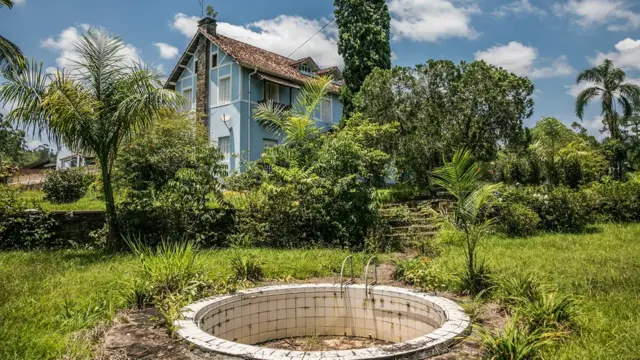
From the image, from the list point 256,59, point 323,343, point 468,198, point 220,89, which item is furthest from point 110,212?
point 256,59

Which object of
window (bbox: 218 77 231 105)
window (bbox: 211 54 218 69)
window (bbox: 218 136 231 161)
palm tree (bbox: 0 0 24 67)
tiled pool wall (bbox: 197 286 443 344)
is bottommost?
tiled pool wall (bbox: 197 286 443 344)

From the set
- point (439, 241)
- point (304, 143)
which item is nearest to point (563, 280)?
point (439, 241)

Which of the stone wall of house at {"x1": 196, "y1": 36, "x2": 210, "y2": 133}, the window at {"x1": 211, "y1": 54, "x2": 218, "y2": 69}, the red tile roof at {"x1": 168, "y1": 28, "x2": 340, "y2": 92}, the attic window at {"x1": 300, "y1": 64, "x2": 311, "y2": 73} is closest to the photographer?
the red tile roof at {"x1": 168, "y1": 28, "x2": 340, "y2": 92}

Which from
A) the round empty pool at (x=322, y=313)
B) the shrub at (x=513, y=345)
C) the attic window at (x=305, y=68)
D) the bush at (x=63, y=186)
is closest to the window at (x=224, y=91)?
the attic window at (x=305, y=68)

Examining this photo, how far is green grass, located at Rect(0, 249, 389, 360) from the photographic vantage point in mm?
4105

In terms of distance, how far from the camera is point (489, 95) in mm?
15641

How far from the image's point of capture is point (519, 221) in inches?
463

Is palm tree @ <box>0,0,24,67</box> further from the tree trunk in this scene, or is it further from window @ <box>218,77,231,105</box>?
window @ <box>218,77,231,105</box>

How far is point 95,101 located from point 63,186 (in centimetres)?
989

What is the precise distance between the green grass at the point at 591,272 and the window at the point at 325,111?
655 inches

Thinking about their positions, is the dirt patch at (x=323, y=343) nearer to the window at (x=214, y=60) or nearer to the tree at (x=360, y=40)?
the tree at (x=360, y=40)

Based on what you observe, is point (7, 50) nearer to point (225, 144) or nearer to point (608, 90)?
point (225, 144)

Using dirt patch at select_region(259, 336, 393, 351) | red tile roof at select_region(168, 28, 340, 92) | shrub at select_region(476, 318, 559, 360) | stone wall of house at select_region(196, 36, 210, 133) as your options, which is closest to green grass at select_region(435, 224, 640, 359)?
shrub at select_region(476, 318, 559, 360)

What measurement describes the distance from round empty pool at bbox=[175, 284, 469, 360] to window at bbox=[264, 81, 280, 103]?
699 inches
